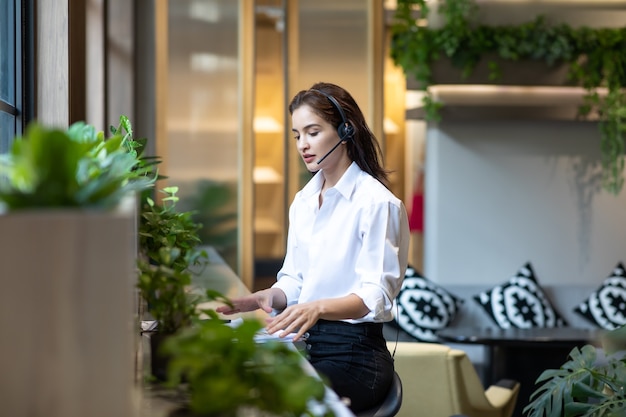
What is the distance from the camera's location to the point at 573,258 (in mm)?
6977

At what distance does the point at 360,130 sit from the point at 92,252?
4.95ft

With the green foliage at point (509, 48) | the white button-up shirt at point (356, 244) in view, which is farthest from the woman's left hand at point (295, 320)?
the green foliage at point (509, 48)

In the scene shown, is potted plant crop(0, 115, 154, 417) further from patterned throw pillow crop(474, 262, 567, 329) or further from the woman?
patterned throw pillow crop(474, 262, 567, 329)

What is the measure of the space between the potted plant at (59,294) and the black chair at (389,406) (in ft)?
4.20

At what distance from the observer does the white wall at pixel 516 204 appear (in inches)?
268

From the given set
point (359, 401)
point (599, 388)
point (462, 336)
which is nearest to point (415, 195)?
point (462, 336)

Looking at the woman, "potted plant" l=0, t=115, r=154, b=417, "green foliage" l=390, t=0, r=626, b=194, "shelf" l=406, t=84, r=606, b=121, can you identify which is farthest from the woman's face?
"shelf" l=406, t=84, r=606, b=121

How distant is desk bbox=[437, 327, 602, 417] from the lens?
5227 mm

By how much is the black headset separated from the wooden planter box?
1.41 m

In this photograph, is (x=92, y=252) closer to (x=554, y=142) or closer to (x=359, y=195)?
(x=359, y=195)

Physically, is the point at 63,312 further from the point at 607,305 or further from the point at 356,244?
the point at 607,305

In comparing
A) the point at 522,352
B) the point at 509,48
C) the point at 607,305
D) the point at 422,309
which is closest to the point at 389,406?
the point at 522,352

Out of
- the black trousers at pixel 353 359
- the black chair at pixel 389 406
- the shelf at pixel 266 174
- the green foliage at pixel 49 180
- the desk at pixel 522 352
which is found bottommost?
the desk at pixel 522 352

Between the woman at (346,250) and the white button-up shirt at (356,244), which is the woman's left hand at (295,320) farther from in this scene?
the white button-up shirt at (356,244)
